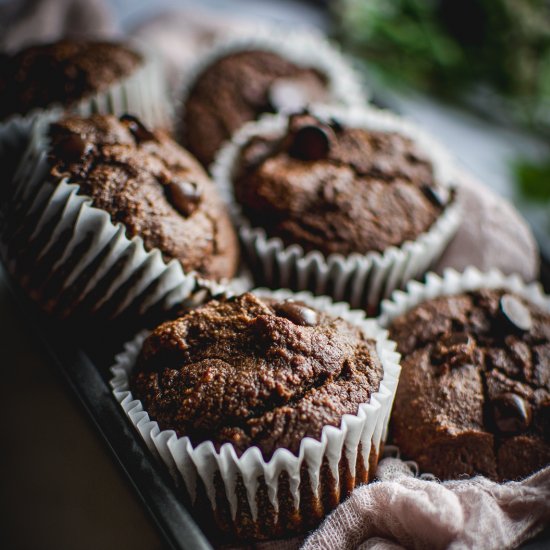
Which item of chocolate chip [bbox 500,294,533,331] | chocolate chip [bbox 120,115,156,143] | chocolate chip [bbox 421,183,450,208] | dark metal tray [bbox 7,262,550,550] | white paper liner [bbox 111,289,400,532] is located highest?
chocolate chip [bbox 421,183,450,208]

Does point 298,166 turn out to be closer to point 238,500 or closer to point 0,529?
point 238,500

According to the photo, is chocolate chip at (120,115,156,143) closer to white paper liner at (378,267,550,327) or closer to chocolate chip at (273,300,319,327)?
chocolate chip at (273,300,319,327)

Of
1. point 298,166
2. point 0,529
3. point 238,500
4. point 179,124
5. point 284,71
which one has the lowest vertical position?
point 0,529

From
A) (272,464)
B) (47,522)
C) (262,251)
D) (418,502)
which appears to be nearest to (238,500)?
(272,464)

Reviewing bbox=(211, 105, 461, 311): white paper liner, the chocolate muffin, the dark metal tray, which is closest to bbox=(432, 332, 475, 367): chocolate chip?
the chocolate muffin

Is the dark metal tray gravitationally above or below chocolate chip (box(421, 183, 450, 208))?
below

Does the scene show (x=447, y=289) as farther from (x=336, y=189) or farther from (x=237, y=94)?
(x=237, y=94)

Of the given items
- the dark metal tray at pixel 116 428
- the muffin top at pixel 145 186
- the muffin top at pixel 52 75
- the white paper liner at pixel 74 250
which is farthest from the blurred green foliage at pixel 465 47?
the dark metal tray at pixel 116 428
